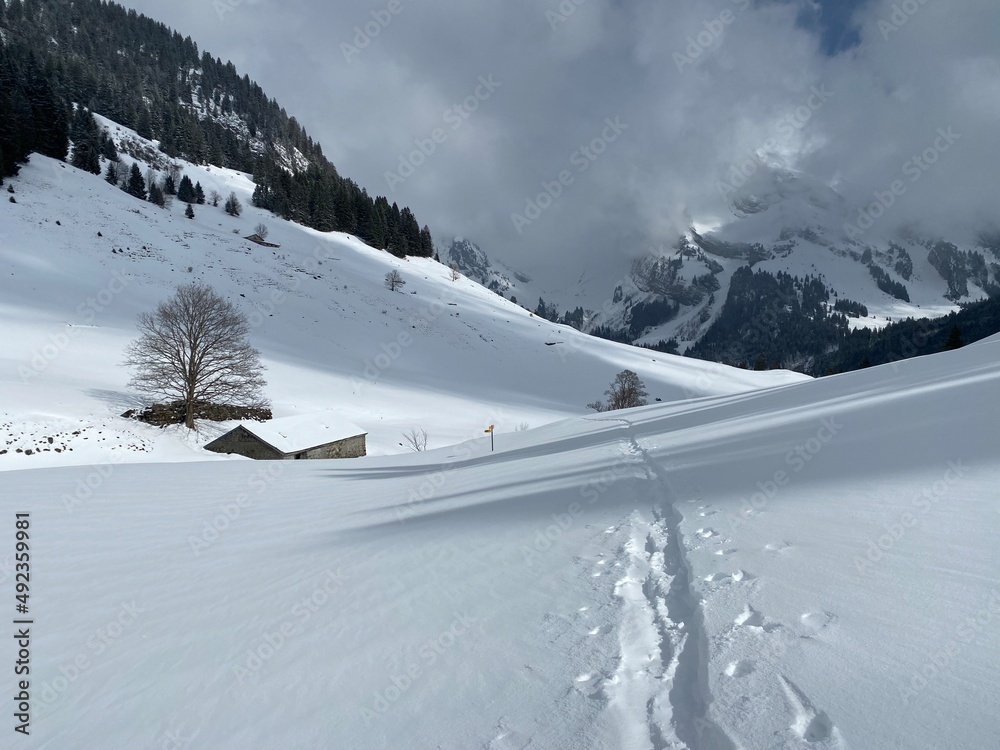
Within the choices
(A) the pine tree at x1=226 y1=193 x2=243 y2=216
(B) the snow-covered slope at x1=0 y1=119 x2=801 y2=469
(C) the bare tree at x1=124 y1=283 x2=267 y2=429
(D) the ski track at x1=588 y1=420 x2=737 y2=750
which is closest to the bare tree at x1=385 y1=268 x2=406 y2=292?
(B) the snow-covered slope at x1=0 y1=119 x2=801 y2=469

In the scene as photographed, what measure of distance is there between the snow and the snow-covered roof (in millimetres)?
14475

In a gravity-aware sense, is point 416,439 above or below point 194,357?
below

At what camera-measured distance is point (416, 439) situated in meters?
35.9

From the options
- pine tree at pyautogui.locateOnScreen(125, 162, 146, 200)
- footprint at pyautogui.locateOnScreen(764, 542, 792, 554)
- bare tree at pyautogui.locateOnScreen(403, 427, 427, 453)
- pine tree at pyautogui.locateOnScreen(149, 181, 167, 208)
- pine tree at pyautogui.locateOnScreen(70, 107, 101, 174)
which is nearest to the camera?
footprint at pyautogui.locateOnScreen(764, 542, 792, 554)

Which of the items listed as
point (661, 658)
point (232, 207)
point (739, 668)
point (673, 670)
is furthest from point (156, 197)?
point (739, 668)

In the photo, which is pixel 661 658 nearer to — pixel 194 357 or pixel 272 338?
pixel 194 357

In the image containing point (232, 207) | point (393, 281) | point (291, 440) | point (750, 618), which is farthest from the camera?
point (232, 207)

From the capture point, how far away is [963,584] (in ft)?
10.1

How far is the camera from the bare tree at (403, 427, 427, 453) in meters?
35.3

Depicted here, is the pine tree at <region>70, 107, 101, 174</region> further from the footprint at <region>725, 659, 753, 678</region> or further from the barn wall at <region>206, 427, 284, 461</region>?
the footprint at <region>725, 659, 753, 678</region>

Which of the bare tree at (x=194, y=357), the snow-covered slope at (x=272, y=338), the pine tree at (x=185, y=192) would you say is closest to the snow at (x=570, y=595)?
the snow-covered slope at (x=272, y=338)

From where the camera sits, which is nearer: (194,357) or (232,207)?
(194,357)

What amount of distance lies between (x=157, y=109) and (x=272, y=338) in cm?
9564

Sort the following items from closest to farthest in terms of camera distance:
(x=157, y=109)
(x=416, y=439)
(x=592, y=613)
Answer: (x=592, y=613), (x=416, y=439), (x=157, y=109)
